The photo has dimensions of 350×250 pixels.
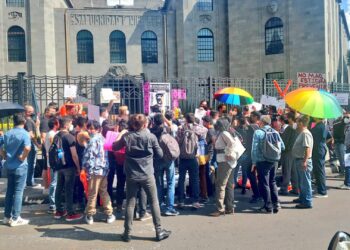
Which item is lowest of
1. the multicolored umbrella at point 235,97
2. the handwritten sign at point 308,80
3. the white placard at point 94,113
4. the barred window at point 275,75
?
the white placard at point 94,113

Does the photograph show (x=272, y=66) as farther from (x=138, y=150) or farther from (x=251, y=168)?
(x=138, y=150)

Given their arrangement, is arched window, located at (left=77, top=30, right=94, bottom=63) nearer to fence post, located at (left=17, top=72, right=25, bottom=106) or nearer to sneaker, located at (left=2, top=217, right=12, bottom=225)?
fence post, located at (left=17, top=72, right=25, bottom=106)

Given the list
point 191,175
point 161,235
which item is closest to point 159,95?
point 191,175

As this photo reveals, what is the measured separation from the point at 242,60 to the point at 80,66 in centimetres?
1286

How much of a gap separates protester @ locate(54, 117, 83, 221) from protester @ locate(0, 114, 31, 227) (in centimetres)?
61

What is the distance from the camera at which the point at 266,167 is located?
7.69 meters

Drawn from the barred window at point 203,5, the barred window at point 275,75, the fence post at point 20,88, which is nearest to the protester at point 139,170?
the fence post at point 20,88

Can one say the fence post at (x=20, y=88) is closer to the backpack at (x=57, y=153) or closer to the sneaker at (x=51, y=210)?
the sneaker at (x=51, y=210)

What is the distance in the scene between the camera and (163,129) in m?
7.45

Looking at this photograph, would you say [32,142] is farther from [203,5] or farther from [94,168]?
Answer: [203,5]

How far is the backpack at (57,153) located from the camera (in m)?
7.09

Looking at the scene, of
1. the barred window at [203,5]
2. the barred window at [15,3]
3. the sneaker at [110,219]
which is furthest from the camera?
the barred window at [203,5]

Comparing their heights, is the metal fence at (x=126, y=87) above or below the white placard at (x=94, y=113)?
above

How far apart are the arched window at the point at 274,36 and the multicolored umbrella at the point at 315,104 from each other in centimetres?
2136
